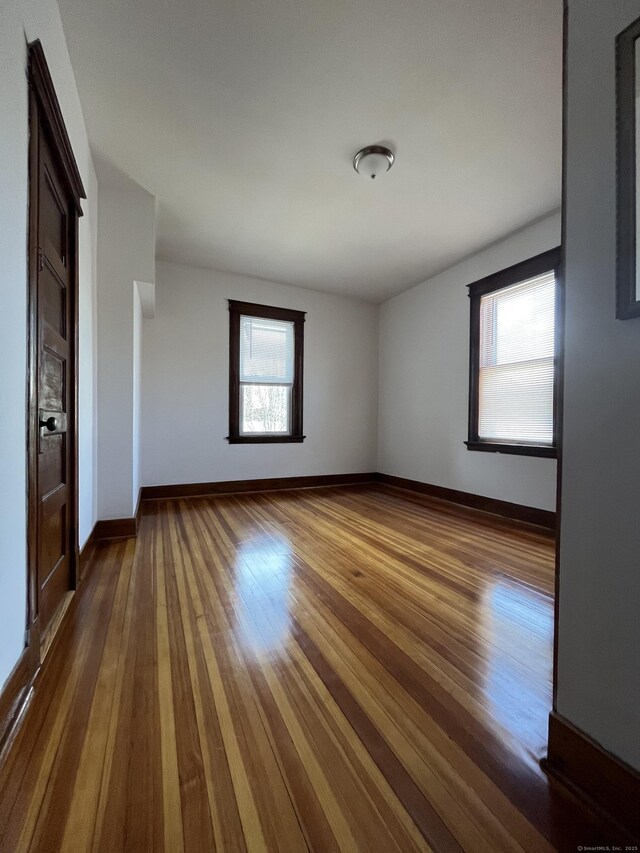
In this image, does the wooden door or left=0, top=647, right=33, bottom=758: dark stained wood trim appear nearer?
left=0, top=647, right=33, bottom=758: dark stained wood trim

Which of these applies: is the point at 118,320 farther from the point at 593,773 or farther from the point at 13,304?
the point at 593,773

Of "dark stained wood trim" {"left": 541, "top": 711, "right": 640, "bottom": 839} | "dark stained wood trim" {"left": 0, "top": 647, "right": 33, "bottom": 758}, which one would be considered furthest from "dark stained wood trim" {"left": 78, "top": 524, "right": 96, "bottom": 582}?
"dark stained wood trim" {"left": 541, "top": 711, "right": 640, "bottom": 839}

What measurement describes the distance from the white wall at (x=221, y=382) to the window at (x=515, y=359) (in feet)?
6.37

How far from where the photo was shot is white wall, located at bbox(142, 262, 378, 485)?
4.20 meters

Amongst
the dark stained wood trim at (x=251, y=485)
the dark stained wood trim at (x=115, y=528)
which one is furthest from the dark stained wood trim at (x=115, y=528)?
the dark stained wood trim at (x=251, y=485)

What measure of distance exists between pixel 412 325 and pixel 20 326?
4.48 meters

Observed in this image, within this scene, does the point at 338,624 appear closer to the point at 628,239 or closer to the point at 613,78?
the point at 628,239

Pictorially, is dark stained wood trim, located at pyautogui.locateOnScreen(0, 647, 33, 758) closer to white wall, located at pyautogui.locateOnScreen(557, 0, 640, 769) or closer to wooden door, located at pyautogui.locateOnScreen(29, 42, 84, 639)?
wooden door, located at pyautogui.locateOnScreen(29, 42, 84, 639)

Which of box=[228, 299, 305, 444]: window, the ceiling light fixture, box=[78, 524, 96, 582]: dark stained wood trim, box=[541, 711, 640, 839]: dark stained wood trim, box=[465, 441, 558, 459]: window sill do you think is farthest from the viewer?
box=[228, 299, 305, 444]: window

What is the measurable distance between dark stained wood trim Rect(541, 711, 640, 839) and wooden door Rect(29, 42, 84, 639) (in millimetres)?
1694

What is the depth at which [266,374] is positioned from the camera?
15.8 ft

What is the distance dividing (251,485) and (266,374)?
1538 millimetres

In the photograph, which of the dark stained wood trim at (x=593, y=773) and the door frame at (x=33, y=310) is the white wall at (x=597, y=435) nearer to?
the dark stained wood trim at (x=593, y=773)

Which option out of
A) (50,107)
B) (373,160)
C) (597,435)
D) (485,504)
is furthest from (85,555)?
(485,504)
